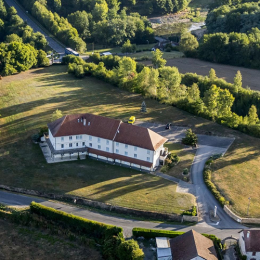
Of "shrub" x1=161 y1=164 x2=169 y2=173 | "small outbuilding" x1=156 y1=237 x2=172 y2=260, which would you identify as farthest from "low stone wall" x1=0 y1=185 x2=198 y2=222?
"shrub" x1=161 y1=164 x2=169 y2=173

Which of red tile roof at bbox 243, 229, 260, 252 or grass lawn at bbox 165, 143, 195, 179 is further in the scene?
grass lawn at bbox 165, 143, 195, 179

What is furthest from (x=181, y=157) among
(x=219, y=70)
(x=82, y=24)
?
(x=82, y=24)

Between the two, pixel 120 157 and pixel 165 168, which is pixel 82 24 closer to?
pixel 120 157

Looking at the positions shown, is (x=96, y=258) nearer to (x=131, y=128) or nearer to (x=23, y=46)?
(x=131, y=128)

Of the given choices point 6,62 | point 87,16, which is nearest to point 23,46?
point 6,62

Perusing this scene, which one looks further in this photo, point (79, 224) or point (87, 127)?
point (87, 127)

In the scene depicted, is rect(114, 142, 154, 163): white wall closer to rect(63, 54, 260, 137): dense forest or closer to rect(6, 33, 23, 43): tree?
rect(63, 54, 260, 137): dense forest
